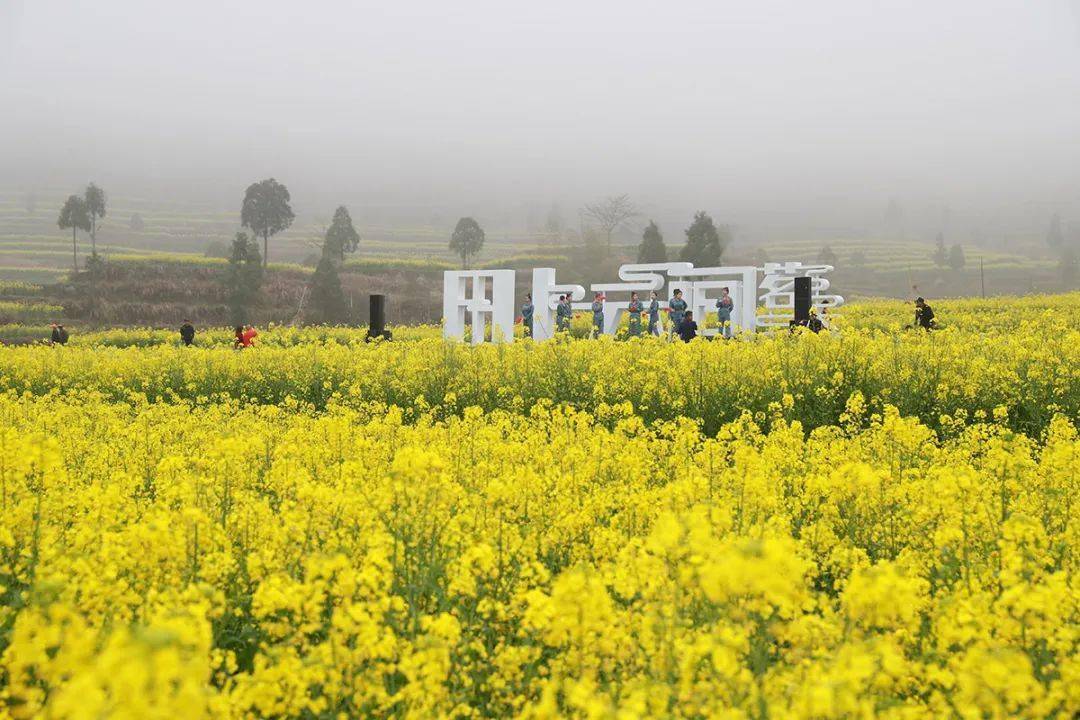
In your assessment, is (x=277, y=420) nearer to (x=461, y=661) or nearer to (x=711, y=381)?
(x=711, y=381)

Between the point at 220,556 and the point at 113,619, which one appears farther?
the point at 220,556

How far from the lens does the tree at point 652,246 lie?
62062 mm

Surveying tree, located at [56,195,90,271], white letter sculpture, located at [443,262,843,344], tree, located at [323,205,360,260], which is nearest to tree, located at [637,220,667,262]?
tree, located at [323,205,360,260]

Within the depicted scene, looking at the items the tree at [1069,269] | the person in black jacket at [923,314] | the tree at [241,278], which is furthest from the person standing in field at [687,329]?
the tree at [1069,269]

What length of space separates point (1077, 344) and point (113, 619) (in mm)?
11189

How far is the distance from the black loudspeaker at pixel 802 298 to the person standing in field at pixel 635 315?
3.73m

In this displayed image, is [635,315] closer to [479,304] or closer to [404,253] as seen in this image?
[479,304]

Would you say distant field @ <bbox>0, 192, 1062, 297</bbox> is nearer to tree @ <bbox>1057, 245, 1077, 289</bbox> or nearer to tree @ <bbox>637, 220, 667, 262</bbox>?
tree @ <bbox>1057, 245, 1077, 289</bbox>

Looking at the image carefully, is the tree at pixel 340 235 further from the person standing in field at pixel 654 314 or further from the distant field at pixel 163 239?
the person standing in field at pixel 654 314

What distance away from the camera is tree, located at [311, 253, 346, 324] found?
50.8 metres

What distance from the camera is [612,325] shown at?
20625 millimetres

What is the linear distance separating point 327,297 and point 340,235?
110 feet

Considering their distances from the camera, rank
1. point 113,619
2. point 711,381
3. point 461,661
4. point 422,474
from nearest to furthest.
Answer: point 113,619 < point 461,661 < point 422,474 < point 711,381

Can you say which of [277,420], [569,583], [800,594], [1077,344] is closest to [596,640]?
[569,583]
